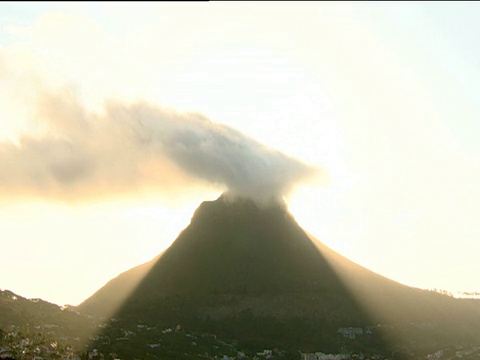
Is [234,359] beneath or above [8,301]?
beneath

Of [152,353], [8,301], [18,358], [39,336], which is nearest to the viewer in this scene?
[18,358]

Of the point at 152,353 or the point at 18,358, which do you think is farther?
the point at 152,353

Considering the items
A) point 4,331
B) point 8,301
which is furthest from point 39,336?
point 8,301

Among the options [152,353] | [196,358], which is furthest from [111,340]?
[196,358]

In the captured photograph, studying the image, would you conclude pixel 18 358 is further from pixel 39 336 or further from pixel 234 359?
pixel 234 359

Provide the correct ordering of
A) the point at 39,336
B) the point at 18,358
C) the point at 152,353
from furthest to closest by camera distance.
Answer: the point at 152,353 < the point at 39,336 < the point at 18,358

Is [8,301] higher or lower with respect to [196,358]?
higher

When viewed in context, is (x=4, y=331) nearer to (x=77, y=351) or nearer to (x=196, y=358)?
(x=77, y=351)

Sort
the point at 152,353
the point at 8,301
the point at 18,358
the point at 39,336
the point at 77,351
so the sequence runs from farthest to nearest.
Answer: the point at 8,301
the point at 152,353
the point at 39,336
the point at 77,351
the point at 18,358

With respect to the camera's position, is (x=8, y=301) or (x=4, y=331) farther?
(x=8, y=301)
